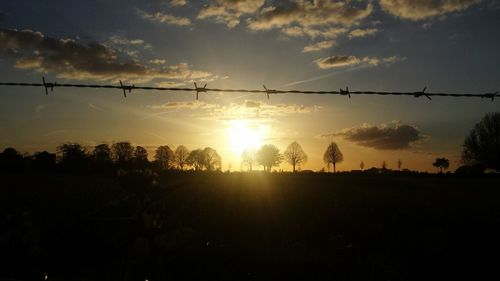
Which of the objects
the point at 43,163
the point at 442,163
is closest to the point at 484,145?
the point at 442,163

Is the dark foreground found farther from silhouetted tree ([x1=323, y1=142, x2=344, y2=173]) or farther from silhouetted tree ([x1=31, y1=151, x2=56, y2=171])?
silhouetted tree ([x1=323, y1=142, x2=344, y2=173])

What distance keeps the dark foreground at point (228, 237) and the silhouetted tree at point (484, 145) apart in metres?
60.1

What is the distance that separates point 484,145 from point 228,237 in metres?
73.8

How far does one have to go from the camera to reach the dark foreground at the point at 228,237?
83.6 inches

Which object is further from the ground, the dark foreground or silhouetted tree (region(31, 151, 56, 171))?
silhouetted tree (region(31, 151, 56, 171))

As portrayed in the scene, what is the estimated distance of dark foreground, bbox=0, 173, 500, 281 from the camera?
6.97 feet

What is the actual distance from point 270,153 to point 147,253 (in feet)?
307

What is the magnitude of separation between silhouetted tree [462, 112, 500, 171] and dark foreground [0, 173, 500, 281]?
197 feet

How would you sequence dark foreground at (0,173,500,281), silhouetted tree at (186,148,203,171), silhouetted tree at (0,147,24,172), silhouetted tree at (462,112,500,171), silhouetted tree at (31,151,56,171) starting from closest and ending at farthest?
dark foreground at (0,173,500,281) < silhouetted tree at (0,147,24,172) < silhouetted tree at (31,151,56,171) < silhouetted tree at (462,112,500,171) < silhouetted tree at (186,148,203,171)

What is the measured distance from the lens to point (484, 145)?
7394 cm

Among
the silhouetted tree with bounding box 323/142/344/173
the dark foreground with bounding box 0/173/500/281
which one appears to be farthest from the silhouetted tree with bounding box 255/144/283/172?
the dark foreground with bounding box 0/173/500/281

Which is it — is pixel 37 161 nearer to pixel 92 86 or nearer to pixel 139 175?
pixel 92 86

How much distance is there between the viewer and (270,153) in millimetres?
95625

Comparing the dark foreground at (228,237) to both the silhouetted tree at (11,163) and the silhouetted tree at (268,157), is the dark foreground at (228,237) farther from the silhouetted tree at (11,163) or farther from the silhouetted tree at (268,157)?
the silhouetted tree at (268,157)
